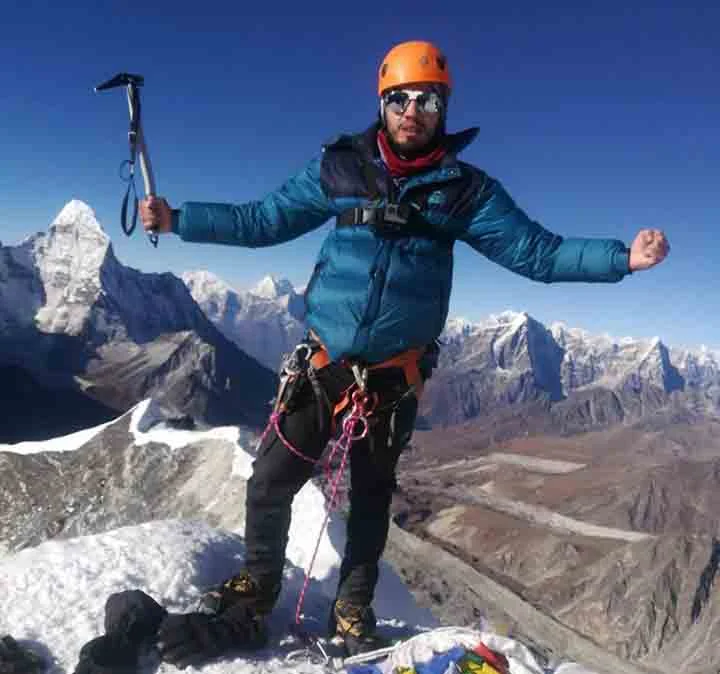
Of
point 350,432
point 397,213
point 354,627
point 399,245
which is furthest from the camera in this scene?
point 354,627

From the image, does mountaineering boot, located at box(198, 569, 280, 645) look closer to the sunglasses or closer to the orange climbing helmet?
the sunglasses

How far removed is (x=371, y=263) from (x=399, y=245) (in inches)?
12.7

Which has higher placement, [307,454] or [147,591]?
[307,454]

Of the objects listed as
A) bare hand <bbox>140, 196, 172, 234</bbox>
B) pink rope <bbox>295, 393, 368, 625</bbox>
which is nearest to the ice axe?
bare hand <bbox>140, 196, 172, 234</bbox>

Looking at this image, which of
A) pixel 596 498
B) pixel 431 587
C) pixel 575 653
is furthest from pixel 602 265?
pixel 596 498

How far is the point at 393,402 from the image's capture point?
712cm

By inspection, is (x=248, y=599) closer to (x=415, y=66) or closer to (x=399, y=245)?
(x=399, y=245)

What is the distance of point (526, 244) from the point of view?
21.3 feet

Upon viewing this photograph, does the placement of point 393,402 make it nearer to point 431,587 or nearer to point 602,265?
point 602,265

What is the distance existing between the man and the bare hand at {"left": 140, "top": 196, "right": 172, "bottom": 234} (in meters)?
0.01

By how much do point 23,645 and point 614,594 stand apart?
5049 inches

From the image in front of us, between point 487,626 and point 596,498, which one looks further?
point 596,498

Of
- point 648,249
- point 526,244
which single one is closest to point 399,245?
point 526,244

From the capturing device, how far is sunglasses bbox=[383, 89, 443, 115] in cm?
655
